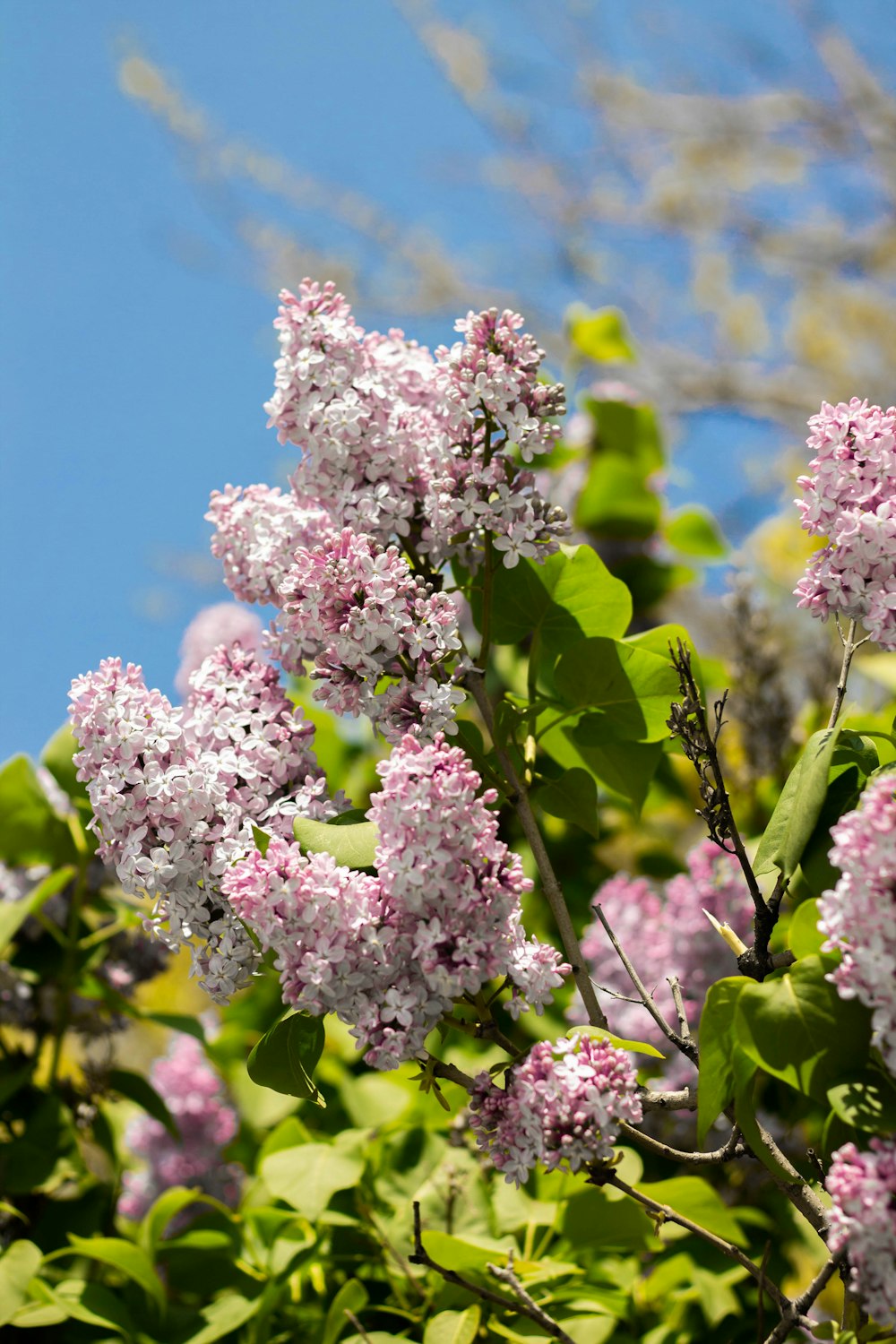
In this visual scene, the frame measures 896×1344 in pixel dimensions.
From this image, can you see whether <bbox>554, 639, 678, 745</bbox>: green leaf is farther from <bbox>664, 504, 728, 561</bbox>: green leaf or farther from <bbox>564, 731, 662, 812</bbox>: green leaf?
<bbox>664, 504, 728, 561</bbox>: green leaf

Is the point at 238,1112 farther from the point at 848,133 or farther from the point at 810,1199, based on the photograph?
the point at 848,133

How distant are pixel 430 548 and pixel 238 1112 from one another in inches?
39.5

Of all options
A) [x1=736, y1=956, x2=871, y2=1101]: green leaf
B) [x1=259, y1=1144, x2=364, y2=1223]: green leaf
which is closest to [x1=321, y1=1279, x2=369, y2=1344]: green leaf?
→ [x1=259, y1=1144, x2=364, y2=1223]: green leaf

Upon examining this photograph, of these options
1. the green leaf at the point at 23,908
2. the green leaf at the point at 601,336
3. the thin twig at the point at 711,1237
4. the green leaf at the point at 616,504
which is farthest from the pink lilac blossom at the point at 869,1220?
the green leaf at the point at 601,336

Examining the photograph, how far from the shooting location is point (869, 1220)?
0.46 metres

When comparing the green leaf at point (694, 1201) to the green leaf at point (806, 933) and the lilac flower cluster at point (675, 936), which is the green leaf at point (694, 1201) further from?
the green leaf at point (806, 933)

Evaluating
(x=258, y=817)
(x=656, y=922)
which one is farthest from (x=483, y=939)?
(x=656, y=922)

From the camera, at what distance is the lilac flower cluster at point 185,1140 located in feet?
4.51

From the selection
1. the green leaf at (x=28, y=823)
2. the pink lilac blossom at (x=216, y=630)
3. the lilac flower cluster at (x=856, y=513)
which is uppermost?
the pink lilac blossom at (x=216, y=630)

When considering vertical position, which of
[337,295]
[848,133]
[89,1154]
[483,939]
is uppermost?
[848,133]

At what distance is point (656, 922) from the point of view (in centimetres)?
113

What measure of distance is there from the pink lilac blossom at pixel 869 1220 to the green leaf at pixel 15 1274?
27.4 inches

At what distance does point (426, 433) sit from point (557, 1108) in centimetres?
39

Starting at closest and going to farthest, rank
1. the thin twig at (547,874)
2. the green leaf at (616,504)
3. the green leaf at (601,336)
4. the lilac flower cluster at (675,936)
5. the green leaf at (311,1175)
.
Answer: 1. the thin twig at (547,874)
2. the green leaf at (311,1175)
3. the lilac flower cluster at (675,936)
4. the green leaf at (616,504)
5. the green leaf at (601,336)
